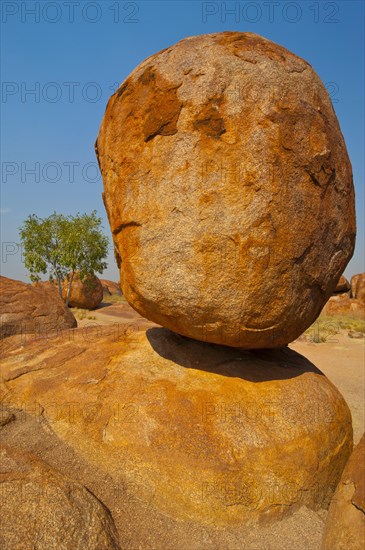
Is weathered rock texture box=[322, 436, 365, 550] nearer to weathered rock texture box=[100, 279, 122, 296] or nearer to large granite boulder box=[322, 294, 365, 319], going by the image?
large granite boulder box=[322, 294, 365, 319]

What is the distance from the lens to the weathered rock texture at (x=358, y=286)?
23.1 m

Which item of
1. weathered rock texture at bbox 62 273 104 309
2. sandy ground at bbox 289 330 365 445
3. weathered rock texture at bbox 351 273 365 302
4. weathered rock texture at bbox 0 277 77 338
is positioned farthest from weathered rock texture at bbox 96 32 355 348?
weathered rock texture at bbox 351 273 365 302

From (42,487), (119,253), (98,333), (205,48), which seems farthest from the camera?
(98,333)

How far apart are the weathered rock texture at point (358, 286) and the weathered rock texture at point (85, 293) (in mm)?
14988

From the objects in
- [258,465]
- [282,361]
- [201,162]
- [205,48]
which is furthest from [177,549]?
[205,48]

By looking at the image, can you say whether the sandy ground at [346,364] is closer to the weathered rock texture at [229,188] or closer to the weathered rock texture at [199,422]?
the weathered rock texture at [199,422]

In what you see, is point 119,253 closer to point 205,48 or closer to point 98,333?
point 98,333

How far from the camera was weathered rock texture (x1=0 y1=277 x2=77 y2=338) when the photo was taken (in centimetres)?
780

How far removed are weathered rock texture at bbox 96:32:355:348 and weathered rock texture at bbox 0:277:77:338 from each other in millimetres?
5152

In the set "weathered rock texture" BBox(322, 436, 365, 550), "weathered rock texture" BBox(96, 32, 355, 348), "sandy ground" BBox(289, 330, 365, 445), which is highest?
"weathered rock texture" BBox(96, 32, 355, 348)

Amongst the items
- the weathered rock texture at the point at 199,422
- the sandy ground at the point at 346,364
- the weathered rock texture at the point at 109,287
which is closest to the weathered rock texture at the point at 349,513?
the weathered rock texture at the point at 199,422

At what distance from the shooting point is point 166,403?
3.30 meters

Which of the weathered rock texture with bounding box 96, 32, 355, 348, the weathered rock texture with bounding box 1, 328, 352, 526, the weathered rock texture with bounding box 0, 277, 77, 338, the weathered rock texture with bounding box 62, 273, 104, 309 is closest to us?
the weathered rock texture with bounding box 1, 328, 352, 526

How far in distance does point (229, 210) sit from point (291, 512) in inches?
88.9
